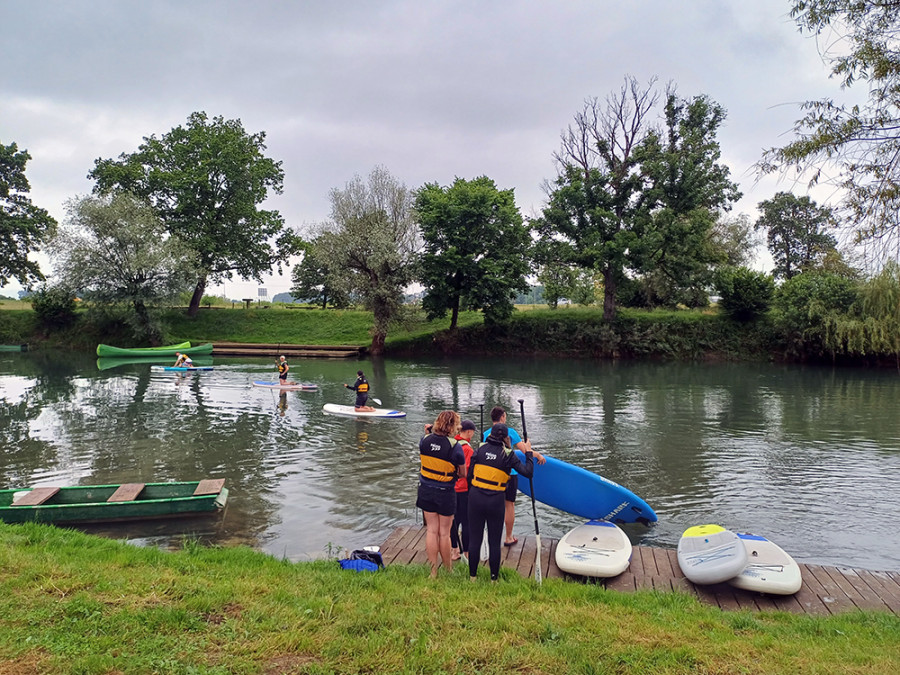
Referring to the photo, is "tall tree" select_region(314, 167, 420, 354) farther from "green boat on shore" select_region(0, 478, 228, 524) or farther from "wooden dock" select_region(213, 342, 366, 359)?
"green boat on shore" select_region(0, 478, 228, 524)

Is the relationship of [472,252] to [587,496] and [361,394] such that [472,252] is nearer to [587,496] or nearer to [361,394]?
[361,394]

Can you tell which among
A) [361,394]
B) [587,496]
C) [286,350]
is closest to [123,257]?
[286,350]

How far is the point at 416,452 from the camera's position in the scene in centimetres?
1584

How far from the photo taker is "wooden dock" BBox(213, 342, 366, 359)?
4531cm

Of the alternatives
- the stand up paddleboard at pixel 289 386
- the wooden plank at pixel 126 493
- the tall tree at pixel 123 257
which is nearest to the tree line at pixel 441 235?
the tall tree at pixel 123 257

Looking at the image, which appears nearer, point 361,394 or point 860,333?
point 361,394

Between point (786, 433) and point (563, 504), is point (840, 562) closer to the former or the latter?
point (563, 504)

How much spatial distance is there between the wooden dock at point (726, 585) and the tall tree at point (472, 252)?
122 ft

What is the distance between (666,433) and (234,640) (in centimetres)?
1590

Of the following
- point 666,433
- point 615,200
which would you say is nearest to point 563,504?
point 666,433

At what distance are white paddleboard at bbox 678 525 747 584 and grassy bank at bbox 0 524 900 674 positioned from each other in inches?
32.5

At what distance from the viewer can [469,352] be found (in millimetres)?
48531

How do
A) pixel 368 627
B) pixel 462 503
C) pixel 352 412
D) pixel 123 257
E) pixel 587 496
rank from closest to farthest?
pixel 368 627, pixel 462 503, pixel 587 496, pixel 352 412, pixel 123 257

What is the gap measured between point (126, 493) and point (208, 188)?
152 ft
